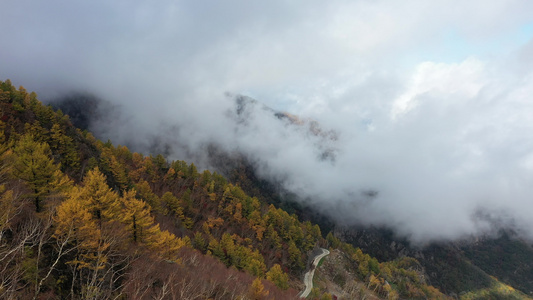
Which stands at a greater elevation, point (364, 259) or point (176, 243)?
point (364, 259)

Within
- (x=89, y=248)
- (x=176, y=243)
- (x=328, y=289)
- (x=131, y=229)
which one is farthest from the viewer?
(x=328, y=289)

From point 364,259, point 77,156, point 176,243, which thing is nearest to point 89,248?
point 176,243

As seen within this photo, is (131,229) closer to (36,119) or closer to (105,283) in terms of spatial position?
(105,283)

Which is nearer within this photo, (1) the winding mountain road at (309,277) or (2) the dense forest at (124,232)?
(2) the dense forest at (124,232)

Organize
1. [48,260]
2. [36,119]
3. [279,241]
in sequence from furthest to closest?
[279,241] < [36,119] < [48,260]

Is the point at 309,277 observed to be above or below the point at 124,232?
below

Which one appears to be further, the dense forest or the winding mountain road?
the winding mountain road

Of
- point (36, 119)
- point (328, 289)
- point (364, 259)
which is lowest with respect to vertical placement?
point (328, 289)

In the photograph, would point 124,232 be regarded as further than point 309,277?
No
